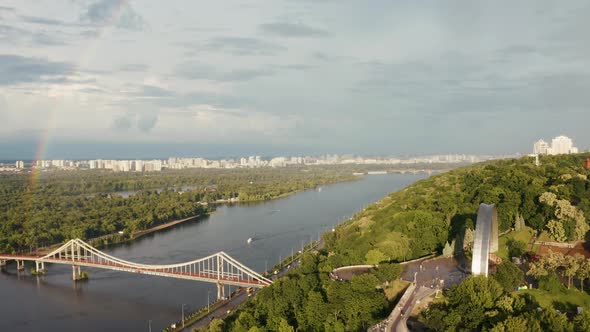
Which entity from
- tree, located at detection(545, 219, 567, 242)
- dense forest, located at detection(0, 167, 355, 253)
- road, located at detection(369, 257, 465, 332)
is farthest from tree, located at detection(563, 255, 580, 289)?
dense forest, located at detection(0, 167, 355, 253)

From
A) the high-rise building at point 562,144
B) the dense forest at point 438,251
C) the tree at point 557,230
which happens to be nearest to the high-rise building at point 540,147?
the high-rise building at point 562,144

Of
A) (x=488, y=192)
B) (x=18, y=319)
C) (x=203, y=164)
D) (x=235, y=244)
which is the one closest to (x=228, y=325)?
(x=18, y=319)

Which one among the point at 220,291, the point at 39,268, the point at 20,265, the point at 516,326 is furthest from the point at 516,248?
the point at 20,265

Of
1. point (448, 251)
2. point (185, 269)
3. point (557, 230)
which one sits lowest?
point (185, 269)

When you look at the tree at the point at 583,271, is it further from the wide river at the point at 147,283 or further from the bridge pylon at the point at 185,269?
the wide river at the point at 147,283

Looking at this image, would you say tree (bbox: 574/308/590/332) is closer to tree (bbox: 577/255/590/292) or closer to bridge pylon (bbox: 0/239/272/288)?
tree (bbox: 577/255/590/292)

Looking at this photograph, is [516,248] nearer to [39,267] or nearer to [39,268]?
[39,268]

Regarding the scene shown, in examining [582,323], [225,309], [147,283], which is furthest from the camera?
[147,283]
